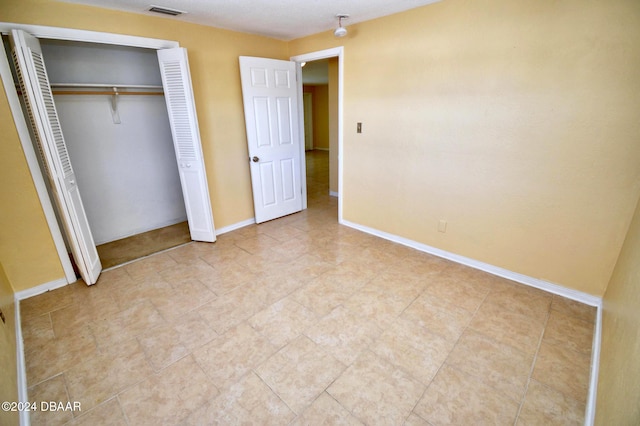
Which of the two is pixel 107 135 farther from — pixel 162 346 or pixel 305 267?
pixel 305 267

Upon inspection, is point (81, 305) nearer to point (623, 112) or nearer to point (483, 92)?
point (483, 92)

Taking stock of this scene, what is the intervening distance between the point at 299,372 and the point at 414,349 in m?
0.78

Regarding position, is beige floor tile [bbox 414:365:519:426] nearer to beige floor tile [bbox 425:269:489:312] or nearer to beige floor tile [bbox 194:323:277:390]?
beige floor tile [bbox 425:269:489:312]

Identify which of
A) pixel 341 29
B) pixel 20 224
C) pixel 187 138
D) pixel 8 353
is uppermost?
pixel 341 29

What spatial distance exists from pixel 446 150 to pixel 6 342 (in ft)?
11.7

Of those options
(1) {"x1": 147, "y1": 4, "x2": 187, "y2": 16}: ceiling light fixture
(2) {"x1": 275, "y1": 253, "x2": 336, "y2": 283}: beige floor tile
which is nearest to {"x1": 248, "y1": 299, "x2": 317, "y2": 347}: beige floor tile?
(2) {"x1": 275, "y1": 253, "x2": 336, "y2": 283}: beige floor tile

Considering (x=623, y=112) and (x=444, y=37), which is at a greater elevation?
(x=444, y=37)

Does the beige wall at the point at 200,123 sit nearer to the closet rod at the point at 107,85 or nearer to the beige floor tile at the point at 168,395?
the closet rod at the point at 107,85

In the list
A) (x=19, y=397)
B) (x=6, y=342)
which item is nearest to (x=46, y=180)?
(x=6, y=342)

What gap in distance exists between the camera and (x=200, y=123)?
3.38 m

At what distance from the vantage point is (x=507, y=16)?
88.2 inches

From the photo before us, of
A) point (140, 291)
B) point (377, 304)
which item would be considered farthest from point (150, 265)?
point (377, 304)

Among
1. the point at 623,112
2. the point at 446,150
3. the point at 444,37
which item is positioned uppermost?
the point at 444,37

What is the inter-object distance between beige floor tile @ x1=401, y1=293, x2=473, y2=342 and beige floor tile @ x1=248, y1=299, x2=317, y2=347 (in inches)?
30.6
